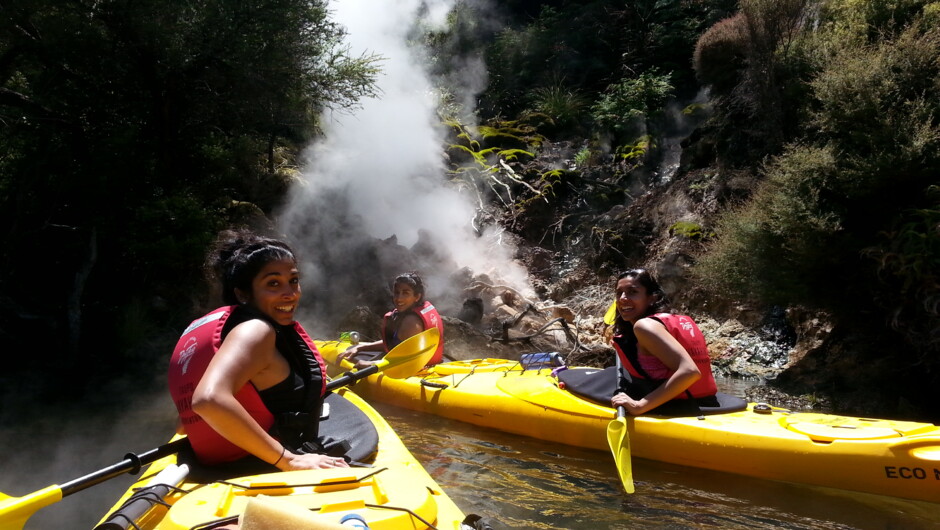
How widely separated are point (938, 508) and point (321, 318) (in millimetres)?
7793

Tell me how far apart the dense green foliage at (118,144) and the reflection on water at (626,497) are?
214 inches

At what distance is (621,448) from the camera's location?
3686mm

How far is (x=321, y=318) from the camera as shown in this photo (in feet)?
30.8

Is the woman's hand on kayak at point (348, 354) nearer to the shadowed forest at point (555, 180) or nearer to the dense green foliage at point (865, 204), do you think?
the shadowed forest at point (555, 180)

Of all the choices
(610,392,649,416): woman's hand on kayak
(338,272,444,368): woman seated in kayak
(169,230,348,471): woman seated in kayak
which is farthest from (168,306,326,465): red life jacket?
(338,272,444,368): woman seated in kayak

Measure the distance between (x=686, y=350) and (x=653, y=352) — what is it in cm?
26

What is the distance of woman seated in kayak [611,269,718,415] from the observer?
3.68 metres

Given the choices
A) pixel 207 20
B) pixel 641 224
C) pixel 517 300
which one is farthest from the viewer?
pixel 641 224

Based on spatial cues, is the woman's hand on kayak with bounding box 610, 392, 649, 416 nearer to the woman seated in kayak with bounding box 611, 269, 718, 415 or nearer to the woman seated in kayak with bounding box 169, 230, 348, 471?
the woman seated in kayak with bounding box 611, 269, 718, 415

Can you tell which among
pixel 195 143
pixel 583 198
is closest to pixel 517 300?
pixel 583 198

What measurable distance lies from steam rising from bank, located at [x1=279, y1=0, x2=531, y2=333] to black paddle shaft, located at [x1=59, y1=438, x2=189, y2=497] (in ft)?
22.6

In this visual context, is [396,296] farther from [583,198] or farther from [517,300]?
[583,198]

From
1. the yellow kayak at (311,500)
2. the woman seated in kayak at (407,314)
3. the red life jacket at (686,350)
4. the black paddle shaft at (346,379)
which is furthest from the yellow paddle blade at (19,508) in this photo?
the woman seated in kayak at (407,314)

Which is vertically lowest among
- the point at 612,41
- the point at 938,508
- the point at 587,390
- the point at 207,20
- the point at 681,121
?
the point at 938,508
